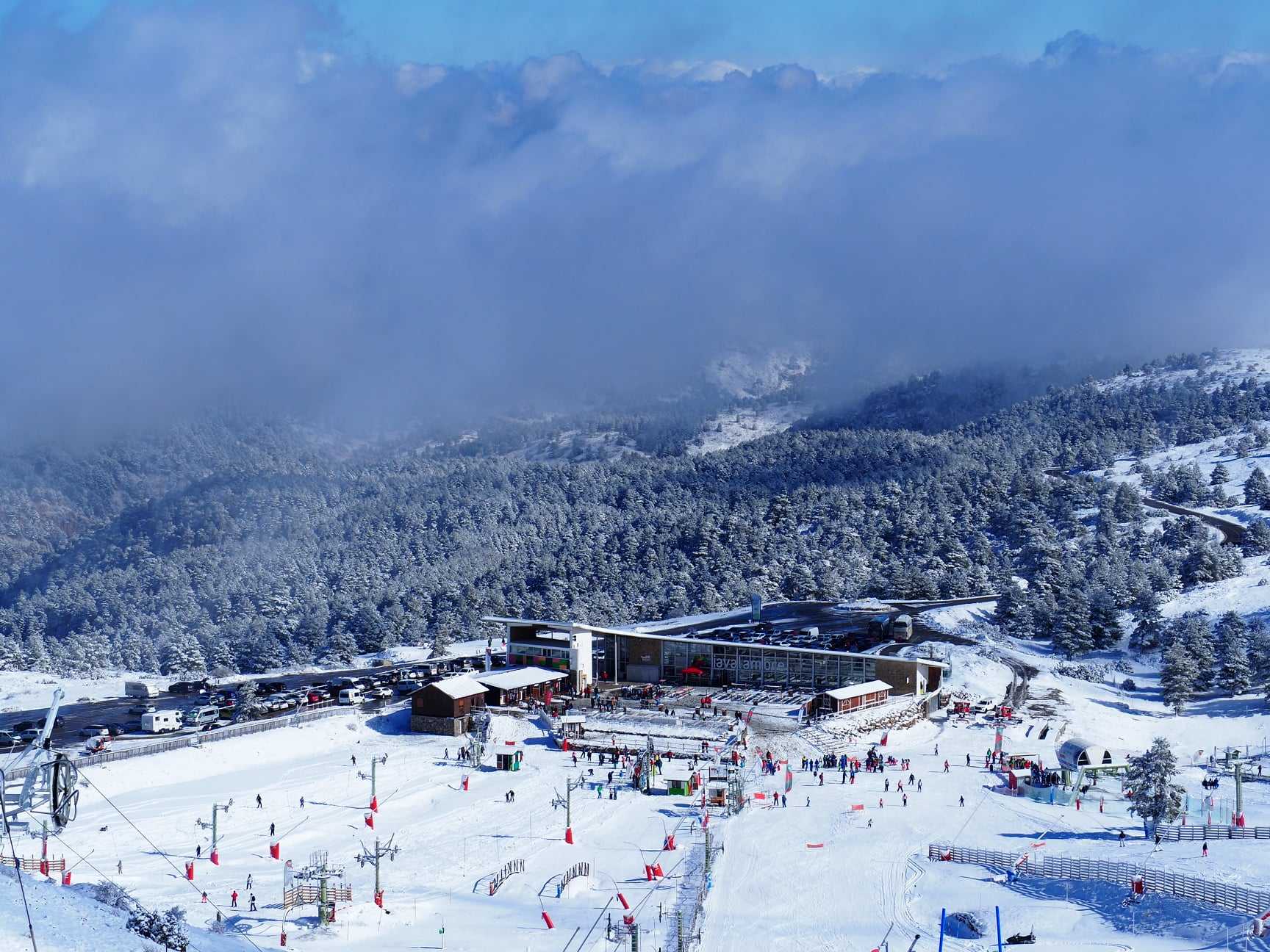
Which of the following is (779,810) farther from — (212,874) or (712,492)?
(712,492)

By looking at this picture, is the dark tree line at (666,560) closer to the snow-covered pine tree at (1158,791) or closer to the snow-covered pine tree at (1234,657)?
the snow-covered pine tree at (1234,657)

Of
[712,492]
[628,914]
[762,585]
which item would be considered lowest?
[628,914]

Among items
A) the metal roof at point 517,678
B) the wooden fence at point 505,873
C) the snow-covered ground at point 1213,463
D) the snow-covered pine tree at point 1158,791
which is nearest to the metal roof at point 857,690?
the metal roof at point 517,678

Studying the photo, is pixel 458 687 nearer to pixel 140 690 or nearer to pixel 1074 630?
pixel 140 690

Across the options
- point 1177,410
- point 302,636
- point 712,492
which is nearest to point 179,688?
point 302,636

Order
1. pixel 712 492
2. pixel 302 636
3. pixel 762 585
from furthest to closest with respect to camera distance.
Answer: pixel 712 492 < pixel 762 585 < pixel 302 636

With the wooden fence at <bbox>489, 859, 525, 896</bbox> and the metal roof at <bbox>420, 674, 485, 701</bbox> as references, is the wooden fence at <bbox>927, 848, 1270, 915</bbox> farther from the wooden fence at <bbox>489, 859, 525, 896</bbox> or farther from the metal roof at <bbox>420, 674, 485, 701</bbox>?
the metal roof at <bbox>420, 674, 485, 701</bbox>

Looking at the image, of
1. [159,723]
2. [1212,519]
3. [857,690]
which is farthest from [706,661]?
[1212,519]
